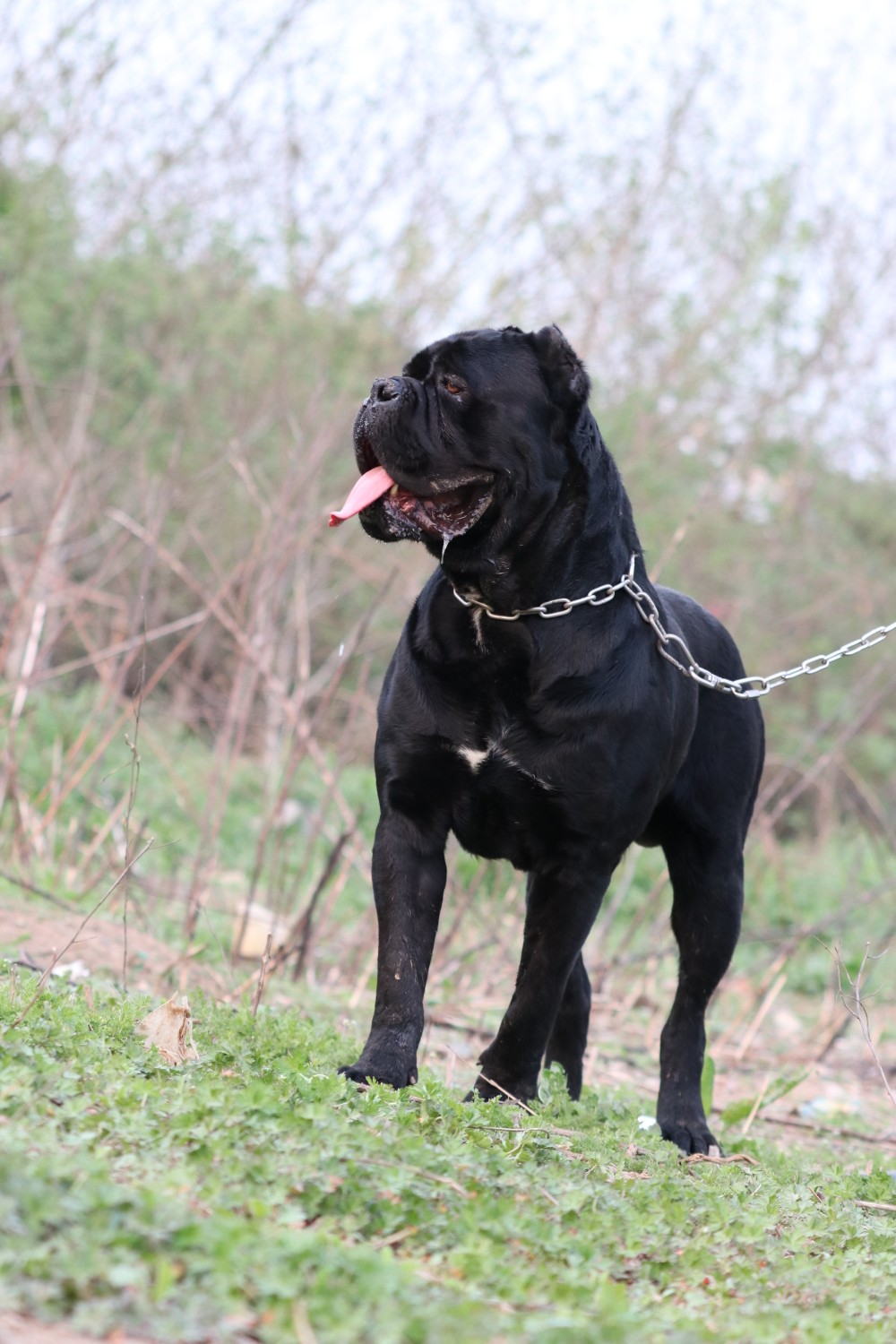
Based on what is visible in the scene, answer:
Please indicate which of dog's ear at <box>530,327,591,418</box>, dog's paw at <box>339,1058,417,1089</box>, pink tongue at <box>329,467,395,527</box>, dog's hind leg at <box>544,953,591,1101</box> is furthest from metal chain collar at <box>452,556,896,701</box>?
dog's paw at <box>339,1058,417,1089</box>

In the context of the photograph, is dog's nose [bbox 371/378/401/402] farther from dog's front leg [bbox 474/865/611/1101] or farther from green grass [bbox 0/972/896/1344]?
green grass [bbox 0/972/896/1344]

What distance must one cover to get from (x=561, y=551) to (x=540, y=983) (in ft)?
3.67

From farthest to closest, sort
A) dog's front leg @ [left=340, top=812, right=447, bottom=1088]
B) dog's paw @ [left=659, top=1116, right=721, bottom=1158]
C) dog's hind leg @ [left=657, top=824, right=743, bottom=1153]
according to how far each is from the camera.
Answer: dog's hind leg @ [left=657, top=824, right=743, bottom=1153] → dog's paw @ [left=659, top=1116, right=721, bottom=1158] → dog's front leg @ [left=340, top=812, right=447, bottom=1088]

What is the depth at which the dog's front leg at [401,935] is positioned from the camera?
335 cm

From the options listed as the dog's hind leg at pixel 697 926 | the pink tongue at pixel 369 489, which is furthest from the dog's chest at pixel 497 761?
the dog's hind leg at pixel 697 926

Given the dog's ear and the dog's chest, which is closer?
the dog's chest

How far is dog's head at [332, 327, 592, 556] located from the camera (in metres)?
3.64

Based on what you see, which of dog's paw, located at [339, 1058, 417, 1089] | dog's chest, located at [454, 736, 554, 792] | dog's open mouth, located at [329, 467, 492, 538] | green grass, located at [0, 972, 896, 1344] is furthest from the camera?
dog's open mouth, located at [329, 467, 492, 538]

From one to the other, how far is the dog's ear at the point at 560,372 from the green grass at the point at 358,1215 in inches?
70.2

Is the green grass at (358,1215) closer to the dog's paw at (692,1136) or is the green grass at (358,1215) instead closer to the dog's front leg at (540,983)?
the dog's front leg at (540,983)

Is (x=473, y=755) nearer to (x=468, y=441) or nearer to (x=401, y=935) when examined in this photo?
(x=401, y=935)

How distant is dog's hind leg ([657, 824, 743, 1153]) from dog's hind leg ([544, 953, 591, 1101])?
251 millimetres

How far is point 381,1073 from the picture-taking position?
3.28m

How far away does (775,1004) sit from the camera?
8367 mm
